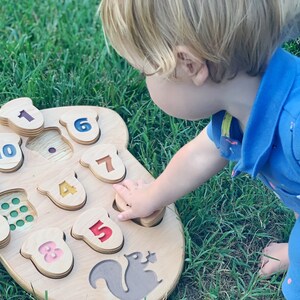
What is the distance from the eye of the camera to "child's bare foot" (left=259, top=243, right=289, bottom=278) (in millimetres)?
1433

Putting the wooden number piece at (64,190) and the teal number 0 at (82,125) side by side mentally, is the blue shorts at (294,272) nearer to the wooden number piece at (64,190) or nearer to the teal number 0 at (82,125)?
the wooden number piece at (64,190)

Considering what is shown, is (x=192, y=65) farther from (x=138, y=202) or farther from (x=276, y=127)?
(x=138, y=202)

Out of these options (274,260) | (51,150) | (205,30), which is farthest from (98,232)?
(205,30)

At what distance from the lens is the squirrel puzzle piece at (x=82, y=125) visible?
5.19 ft

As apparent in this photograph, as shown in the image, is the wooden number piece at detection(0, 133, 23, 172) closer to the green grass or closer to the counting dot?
the counting dot

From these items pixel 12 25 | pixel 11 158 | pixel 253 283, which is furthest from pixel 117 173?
pixel 12 25

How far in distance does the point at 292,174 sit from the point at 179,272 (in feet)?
1.14

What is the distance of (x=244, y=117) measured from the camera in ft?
3.90

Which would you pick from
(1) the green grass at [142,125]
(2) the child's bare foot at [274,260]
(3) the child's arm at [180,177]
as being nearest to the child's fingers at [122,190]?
(3) the child's arm at [180,177]

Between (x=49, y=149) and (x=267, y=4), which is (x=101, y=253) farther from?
(x=267, y=4)

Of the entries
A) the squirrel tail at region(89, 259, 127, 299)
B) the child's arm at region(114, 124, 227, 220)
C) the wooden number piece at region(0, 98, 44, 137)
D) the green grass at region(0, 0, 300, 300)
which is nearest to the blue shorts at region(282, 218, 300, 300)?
the green grass at region(0, 0, 300, 300)

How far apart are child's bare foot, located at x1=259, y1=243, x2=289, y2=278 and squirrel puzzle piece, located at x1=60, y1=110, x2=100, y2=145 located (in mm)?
483

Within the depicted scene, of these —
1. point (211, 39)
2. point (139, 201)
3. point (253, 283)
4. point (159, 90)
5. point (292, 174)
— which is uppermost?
point (211, 39)

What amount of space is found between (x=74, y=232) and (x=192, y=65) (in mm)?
492
